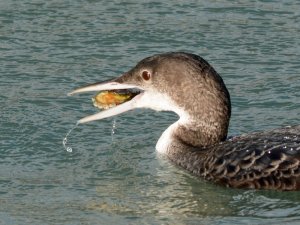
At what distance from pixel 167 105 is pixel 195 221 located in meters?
1.93

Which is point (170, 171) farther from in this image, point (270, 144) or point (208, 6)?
point (208, 6)

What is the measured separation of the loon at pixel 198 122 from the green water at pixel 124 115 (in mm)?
160

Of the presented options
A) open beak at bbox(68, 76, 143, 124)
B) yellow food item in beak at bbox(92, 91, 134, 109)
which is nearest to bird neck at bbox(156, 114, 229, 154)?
open beak at bbox(68, 76, 143, 124)

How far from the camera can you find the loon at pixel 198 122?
10930 millimetres

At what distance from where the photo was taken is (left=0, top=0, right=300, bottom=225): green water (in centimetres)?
→ 1056

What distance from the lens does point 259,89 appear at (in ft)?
43.4

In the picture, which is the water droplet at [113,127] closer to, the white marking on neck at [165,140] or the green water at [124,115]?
the green water at [124,115]

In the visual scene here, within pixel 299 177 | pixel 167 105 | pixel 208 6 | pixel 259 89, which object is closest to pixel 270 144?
pixel 299 177

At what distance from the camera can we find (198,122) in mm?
11758

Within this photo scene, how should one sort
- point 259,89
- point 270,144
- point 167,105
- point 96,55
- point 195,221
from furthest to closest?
1. point 96,55
2. point 259,89
3. point 167,105
4. point 270,144
5. point 195,221

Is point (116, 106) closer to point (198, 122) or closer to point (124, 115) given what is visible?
point (198, 122)

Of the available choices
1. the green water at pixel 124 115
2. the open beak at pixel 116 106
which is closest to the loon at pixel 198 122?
the open beak at pixel 116 106

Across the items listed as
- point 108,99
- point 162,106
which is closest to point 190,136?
point 162,106

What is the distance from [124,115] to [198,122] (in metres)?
1.23
